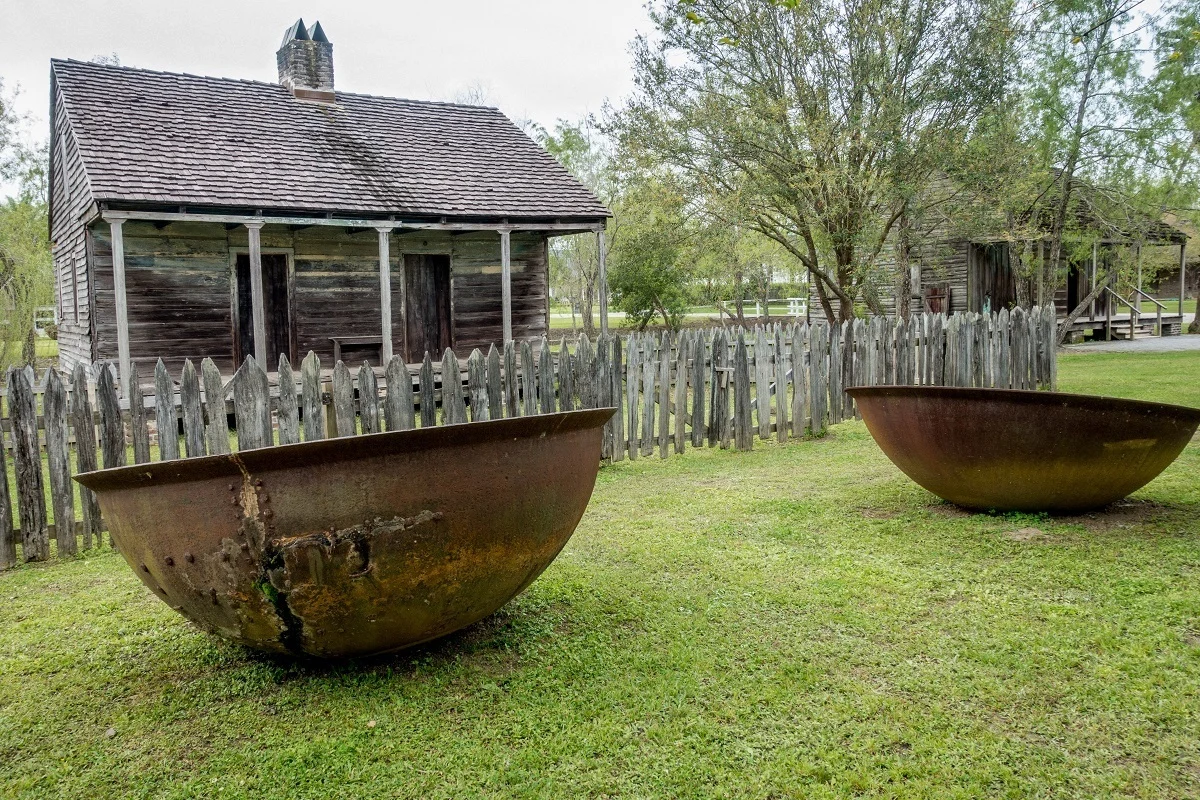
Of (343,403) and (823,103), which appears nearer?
(343,403)

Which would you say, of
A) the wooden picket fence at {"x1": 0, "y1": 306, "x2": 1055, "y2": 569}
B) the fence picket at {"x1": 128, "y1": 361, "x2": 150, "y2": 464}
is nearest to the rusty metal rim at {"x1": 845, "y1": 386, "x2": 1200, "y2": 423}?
the wooden picket fence at {"x1": 0, "y1": 306, "x2": 1055, "y2": 569}

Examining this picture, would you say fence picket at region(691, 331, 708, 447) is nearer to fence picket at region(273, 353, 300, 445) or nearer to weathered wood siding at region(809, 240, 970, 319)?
fence picket at region(273, 353, 300, 445)

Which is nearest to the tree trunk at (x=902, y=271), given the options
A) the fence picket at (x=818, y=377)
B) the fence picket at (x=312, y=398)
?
the fence picket at (x=818, y=377)

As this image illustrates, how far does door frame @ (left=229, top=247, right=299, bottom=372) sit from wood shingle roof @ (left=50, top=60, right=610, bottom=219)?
4.96 ft

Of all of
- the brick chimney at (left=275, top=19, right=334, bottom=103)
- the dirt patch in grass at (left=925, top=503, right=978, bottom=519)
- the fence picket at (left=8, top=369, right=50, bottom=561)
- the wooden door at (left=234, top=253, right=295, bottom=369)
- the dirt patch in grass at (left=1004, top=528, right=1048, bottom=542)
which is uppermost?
the brick chimney at (left=275, top=19, right=334, bottom=103)

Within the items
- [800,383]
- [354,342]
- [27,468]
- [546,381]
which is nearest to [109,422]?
[27,468]

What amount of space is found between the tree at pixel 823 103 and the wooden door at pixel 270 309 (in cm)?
782

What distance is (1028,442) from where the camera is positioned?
5117 millimetres

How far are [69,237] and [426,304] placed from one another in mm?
7347

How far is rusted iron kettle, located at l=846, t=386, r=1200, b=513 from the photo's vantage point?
16.2 feet

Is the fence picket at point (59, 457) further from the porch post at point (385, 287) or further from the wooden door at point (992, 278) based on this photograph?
the wooden door at point (992, 278)

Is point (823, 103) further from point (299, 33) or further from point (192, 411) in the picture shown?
point (192, 411)

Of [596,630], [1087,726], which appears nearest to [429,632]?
[596,630]

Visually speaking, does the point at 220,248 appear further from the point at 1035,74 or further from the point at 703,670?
the point at 1035,74
